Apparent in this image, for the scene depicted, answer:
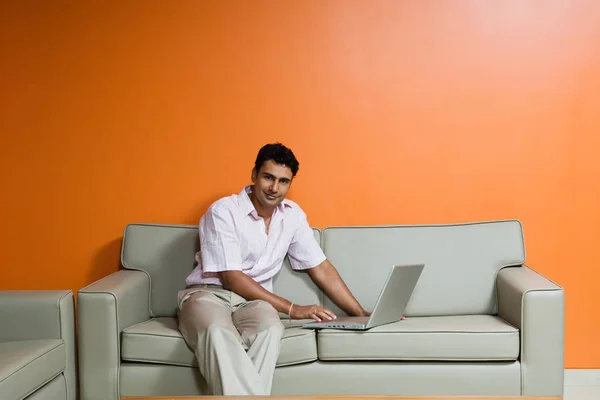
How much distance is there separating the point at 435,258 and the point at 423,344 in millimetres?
606

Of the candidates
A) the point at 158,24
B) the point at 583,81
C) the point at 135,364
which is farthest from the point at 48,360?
the point at 583,81

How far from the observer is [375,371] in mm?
2994

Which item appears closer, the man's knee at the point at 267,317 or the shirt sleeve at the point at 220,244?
the man's knee at the point at 267,317

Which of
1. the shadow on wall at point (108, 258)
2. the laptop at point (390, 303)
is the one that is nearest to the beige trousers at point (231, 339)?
the laptop at point (390, 303)

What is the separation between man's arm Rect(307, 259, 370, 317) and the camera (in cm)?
336

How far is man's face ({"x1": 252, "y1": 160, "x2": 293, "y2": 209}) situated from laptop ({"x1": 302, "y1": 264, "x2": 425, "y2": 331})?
56 cm

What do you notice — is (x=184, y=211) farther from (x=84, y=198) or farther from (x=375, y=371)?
(x=375, y=371)

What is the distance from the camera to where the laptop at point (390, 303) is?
2.94 metres

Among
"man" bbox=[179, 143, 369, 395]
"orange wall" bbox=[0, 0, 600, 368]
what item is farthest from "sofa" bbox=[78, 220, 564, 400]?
"orange wall" bbox=[0, 0, 600, 368]

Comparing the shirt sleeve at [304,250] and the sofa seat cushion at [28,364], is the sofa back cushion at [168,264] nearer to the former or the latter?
the shirt sleeve at [304,250]

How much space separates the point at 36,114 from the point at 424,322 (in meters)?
2.22

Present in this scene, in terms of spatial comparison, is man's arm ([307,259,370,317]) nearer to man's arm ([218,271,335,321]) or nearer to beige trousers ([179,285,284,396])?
man's arm ([218,271,335,321])

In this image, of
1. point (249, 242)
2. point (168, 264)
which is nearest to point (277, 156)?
point (249, 242)

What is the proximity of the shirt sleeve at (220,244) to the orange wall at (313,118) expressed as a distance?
0.63 meters
